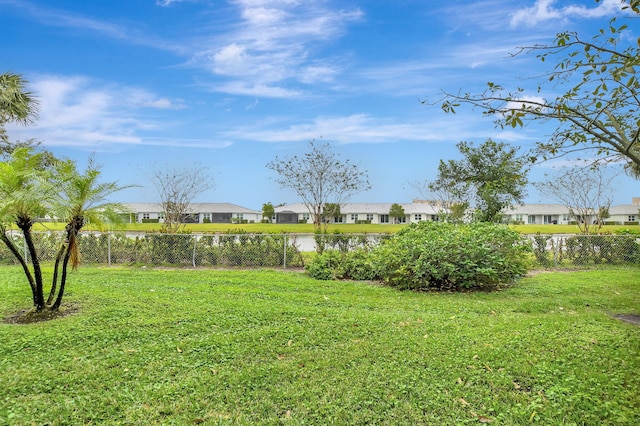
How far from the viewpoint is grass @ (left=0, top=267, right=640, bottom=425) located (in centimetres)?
312

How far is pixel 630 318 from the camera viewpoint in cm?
601

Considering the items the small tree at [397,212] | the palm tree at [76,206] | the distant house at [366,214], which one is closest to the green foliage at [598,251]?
the palm tree at [76,206]

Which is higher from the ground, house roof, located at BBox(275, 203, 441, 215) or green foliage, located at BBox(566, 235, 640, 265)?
house roof, located at BBox(275, 203, 441, 215)

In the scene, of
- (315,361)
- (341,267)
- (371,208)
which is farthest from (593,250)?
(371,208)

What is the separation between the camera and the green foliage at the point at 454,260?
8.02 m

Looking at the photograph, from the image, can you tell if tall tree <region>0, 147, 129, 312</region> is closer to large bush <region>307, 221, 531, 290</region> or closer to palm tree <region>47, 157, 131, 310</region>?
palm tree <region>47, 157, 131, 310</region>

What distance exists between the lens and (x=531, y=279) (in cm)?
941

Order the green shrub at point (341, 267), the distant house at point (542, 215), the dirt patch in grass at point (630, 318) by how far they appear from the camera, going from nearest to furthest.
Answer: the dirt patch in grass at point (630, 318) → the green shrub at point (341, 267) → the distant house at point (542, 215)

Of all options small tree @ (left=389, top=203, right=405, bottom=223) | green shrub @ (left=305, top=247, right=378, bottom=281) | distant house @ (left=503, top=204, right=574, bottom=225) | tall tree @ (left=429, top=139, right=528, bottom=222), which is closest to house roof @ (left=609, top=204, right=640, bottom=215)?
distant house @ (left=503, top=204, right=574, bottom=225)

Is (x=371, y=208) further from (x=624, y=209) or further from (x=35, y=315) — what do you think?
(x=35, y=315)

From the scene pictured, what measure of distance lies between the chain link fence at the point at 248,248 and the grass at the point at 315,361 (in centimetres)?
426

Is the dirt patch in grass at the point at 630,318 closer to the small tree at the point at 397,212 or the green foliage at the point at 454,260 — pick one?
the green foliage at the point at 454,260

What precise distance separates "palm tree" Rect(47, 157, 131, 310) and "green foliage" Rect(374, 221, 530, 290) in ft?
17.7

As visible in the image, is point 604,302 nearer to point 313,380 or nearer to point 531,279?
point 531,279
